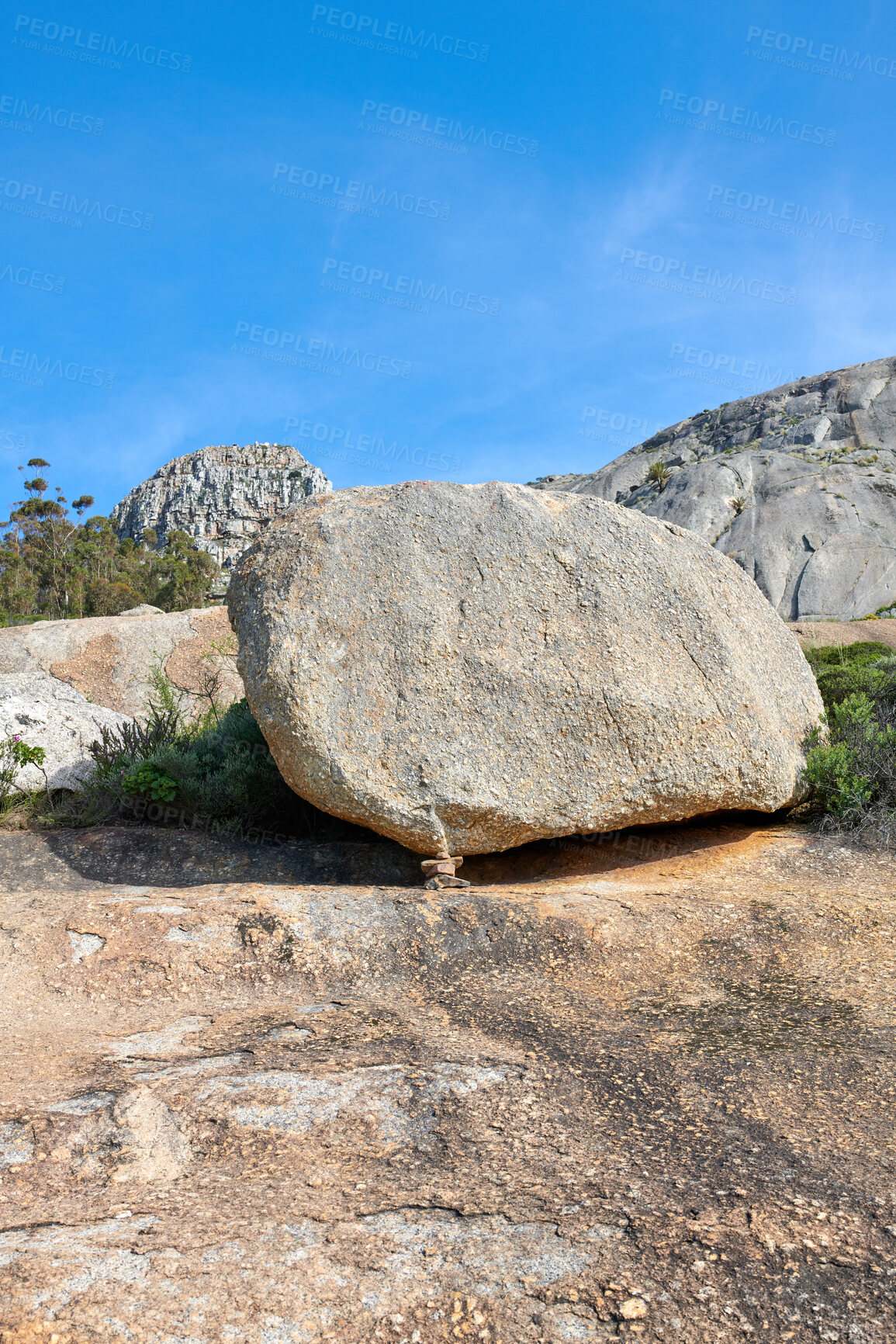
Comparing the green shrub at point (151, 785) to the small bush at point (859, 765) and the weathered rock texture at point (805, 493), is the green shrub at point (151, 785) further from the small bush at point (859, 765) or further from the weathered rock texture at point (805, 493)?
the weathered rock texture at point (805, 493)

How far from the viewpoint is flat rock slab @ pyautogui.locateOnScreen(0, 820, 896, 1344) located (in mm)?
1963

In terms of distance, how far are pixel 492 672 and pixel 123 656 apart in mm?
7159

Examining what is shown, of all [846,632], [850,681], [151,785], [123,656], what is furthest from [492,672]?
[846,632]

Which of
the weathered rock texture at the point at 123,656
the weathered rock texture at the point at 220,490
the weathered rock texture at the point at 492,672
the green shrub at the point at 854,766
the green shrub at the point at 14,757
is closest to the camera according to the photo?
the weathered rock texture at the point at 492,672

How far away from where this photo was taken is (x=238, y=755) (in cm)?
748

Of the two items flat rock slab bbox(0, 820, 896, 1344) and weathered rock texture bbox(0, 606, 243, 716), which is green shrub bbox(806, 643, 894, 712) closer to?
flat rock slab bbox(0, 820, 896, 1344)

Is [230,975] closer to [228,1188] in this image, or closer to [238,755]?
[228,1188]

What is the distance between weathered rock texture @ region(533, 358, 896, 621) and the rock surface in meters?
24.6

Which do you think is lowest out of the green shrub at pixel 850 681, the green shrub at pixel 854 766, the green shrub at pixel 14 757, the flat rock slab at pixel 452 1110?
the flat rock slab at pixel 452 1110

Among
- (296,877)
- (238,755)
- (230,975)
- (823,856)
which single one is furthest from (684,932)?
(238,755)

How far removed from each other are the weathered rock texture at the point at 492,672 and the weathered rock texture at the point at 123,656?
4825 millimetres

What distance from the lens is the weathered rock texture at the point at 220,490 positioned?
9631 cm

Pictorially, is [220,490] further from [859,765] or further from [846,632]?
[859,765]

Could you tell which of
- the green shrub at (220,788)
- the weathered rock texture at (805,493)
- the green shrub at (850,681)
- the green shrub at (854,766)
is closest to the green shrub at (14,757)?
the green shrub at (220,788)
